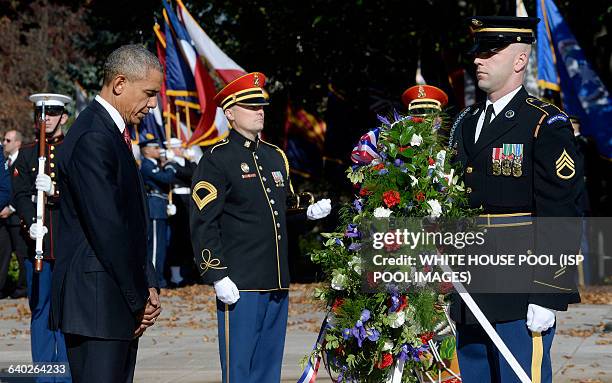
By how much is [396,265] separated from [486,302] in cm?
88

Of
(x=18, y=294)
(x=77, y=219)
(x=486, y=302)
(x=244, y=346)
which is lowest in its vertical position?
(x=18, y=294)

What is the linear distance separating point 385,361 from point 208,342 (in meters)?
5.51

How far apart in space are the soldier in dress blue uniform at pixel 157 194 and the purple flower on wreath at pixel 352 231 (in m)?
11.4

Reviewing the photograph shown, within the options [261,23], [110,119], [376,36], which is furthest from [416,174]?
[261,23]

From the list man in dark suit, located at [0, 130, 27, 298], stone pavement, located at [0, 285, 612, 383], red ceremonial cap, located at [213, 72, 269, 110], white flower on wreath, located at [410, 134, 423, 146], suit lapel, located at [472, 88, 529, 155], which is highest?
red ceremonial cap, located at [213, 72, 269, 110]

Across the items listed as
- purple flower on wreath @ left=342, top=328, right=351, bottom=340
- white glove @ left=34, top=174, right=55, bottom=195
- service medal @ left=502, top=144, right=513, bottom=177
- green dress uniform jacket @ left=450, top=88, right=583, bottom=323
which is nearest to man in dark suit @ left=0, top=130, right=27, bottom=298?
white glove @ left=34, top=174, right=55, bottom=195

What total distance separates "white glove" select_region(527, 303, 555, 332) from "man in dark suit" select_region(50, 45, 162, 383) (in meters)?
1.81

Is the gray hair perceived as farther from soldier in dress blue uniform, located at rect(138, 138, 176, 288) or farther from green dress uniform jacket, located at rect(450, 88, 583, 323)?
soldier in dress blue uniform, located at rect(138, 138, 176, 288)

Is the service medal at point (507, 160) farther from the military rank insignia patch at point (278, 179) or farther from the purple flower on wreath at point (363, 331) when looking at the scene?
the military rank insignia patch at point (278, 179)

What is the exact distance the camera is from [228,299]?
6656 mm

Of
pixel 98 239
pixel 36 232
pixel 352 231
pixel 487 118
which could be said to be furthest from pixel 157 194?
pixel 98 239

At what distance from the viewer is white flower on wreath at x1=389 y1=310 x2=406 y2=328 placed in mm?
6270

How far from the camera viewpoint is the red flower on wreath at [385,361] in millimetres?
6355

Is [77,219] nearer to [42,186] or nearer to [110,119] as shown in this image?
[110,119]
